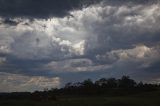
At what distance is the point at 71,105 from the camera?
9731 cm

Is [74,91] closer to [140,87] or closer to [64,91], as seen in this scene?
[64,91]

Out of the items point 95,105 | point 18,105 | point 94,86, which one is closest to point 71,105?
point 95,105

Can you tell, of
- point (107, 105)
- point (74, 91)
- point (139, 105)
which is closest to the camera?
point (139, 105)

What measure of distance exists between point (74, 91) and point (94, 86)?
41.1 feet

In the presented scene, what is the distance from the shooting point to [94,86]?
196500 mm

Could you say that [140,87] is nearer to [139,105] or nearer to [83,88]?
[83,88]

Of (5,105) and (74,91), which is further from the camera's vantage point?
(74,91)

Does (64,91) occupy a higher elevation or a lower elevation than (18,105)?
higher

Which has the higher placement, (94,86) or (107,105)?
(94,86)

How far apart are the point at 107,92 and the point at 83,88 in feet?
55.9

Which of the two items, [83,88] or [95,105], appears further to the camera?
[83,88]

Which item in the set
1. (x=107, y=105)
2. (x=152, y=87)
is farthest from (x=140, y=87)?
(x=107, y=105)

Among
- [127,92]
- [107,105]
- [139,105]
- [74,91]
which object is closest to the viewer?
[139,105]

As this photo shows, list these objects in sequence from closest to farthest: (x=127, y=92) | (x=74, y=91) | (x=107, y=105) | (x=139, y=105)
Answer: (x=139, y=105), (x=107, y=105), (x=127, y=92), (x=74, y=91)
